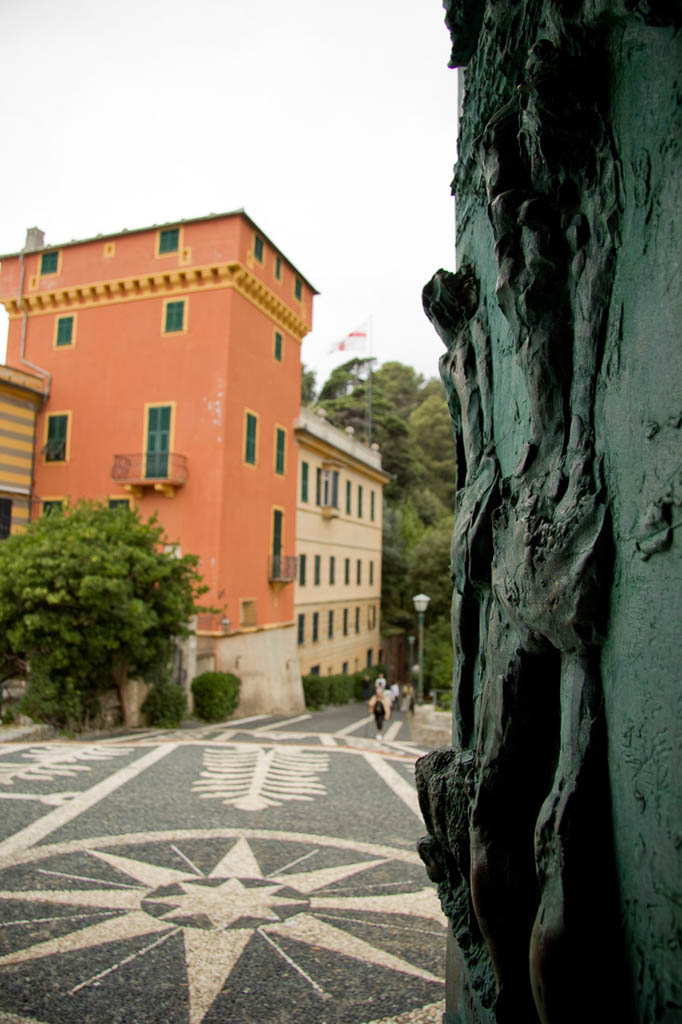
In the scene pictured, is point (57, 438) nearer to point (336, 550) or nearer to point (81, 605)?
point (81, 605)

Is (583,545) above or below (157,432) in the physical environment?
below

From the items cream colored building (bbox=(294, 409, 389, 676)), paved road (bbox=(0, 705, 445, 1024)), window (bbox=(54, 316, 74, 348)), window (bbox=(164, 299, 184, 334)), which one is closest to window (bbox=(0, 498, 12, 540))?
window (bbox=(54, 316, 74, 348))

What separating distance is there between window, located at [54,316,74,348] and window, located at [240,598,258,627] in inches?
399

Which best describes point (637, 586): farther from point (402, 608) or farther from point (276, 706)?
point (402, 608)

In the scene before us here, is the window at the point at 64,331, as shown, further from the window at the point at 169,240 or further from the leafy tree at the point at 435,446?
the leafy tree at the point at 435,446

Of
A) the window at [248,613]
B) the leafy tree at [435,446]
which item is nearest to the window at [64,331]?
the window at [248,613]

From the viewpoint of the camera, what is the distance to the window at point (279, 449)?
24.3m

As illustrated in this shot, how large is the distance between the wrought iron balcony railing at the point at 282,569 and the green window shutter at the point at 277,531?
0.68 feet

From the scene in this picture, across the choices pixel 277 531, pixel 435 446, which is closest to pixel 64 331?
pixel 277 531

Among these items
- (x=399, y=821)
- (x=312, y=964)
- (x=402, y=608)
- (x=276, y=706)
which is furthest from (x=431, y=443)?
(x=312, y=964)

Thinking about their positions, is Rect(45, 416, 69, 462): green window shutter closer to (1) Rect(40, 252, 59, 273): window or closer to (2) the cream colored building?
(1) Rect(40, 252, 59, 273): window

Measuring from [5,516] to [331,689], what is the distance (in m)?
12.9

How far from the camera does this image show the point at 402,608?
3778 cm

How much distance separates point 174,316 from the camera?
2200cm
